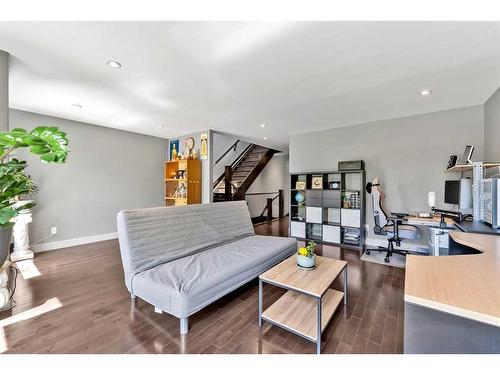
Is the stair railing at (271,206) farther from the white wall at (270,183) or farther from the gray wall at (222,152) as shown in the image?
the gray wall at (222,152)

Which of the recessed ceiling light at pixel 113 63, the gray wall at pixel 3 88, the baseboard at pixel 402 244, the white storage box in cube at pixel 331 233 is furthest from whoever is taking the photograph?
the white storage box in cube at pixel 331 233

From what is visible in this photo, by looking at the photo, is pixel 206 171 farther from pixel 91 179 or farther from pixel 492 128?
pixel 492 128

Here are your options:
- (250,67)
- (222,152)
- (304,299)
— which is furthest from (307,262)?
(222,152)

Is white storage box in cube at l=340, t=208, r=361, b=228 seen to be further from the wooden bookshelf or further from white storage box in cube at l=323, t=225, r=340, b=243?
the wooden bookshelf

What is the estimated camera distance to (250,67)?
215 centimetres

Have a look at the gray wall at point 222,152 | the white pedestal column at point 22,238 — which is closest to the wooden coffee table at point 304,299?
the white pedestal column at point 22,238

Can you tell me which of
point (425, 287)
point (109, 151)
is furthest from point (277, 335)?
point (109, 151)

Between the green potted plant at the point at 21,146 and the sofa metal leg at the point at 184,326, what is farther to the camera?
the sofa metal leg at the point at 184,326

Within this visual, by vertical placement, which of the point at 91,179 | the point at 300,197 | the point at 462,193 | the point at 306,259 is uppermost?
the point at 91,179

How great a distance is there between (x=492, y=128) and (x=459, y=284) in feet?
10.6

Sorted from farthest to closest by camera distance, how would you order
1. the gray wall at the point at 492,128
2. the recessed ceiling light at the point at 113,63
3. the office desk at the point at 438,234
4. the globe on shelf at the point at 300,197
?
the globe on shelf at the point at 300,197 < the gray wall at the point at 492,128 < the office desk at the point at 438,234 < the recessed ceiling light at the point at 113,63

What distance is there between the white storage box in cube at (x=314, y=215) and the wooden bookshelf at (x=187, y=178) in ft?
8.19

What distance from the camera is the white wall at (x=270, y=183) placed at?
23.2 ft
